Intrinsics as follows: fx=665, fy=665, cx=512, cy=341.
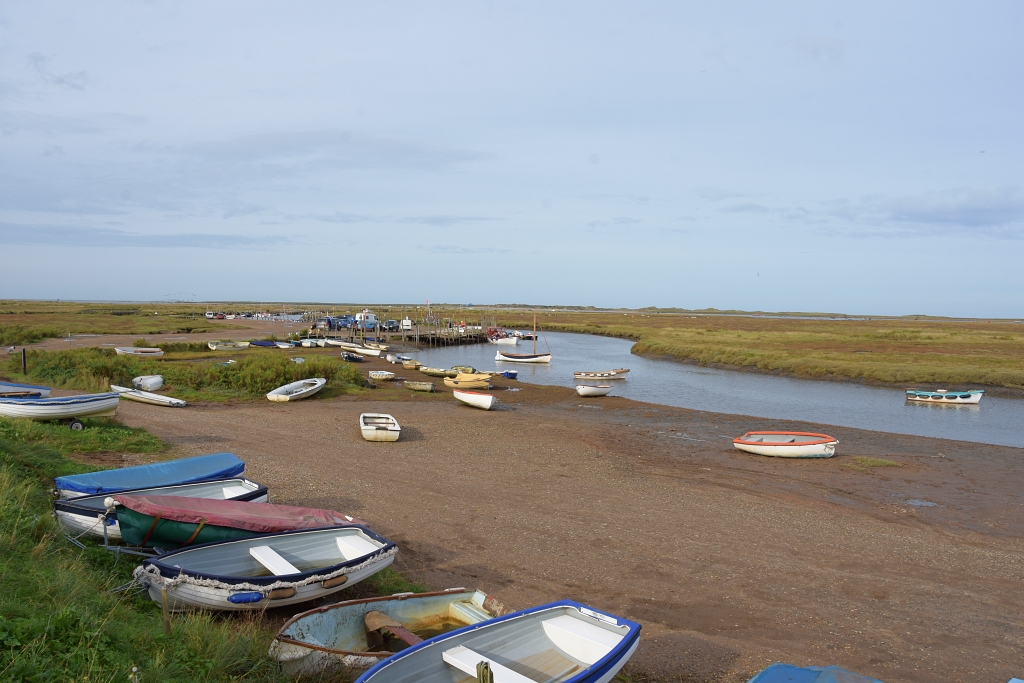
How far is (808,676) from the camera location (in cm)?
567

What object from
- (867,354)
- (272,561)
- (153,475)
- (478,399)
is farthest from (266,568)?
(867,354)

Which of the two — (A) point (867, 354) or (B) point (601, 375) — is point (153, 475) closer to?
(B) point (601, 375)

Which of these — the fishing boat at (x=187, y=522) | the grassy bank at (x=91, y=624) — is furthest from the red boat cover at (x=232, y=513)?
the grassy bank at (x=91, y=624)

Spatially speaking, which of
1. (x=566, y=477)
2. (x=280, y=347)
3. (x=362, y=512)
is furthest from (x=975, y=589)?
(x=280, y=347)

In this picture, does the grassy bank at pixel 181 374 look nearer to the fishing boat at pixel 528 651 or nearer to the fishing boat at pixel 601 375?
the fishing boat at pixel 601 375

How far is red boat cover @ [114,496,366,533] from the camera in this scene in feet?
25.0

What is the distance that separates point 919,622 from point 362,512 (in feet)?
29.0

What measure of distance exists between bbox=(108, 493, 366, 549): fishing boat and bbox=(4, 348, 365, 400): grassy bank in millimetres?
18131

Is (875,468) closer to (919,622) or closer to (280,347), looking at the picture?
(919,622)

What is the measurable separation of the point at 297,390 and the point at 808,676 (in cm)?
2435

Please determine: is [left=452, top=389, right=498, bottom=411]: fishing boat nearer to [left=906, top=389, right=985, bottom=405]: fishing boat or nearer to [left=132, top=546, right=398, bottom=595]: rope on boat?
[left=132, top=546, right=398, bottom=595]: rope on boat

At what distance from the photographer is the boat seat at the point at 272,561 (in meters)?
7.41

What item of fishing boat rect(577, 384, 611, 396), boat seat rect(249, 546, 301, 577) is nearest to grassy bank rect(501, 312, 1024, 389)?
fishing boat rect(577, 384, 611, 396)

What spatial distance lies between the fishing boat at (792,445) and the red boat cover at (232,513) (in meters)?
15.2
